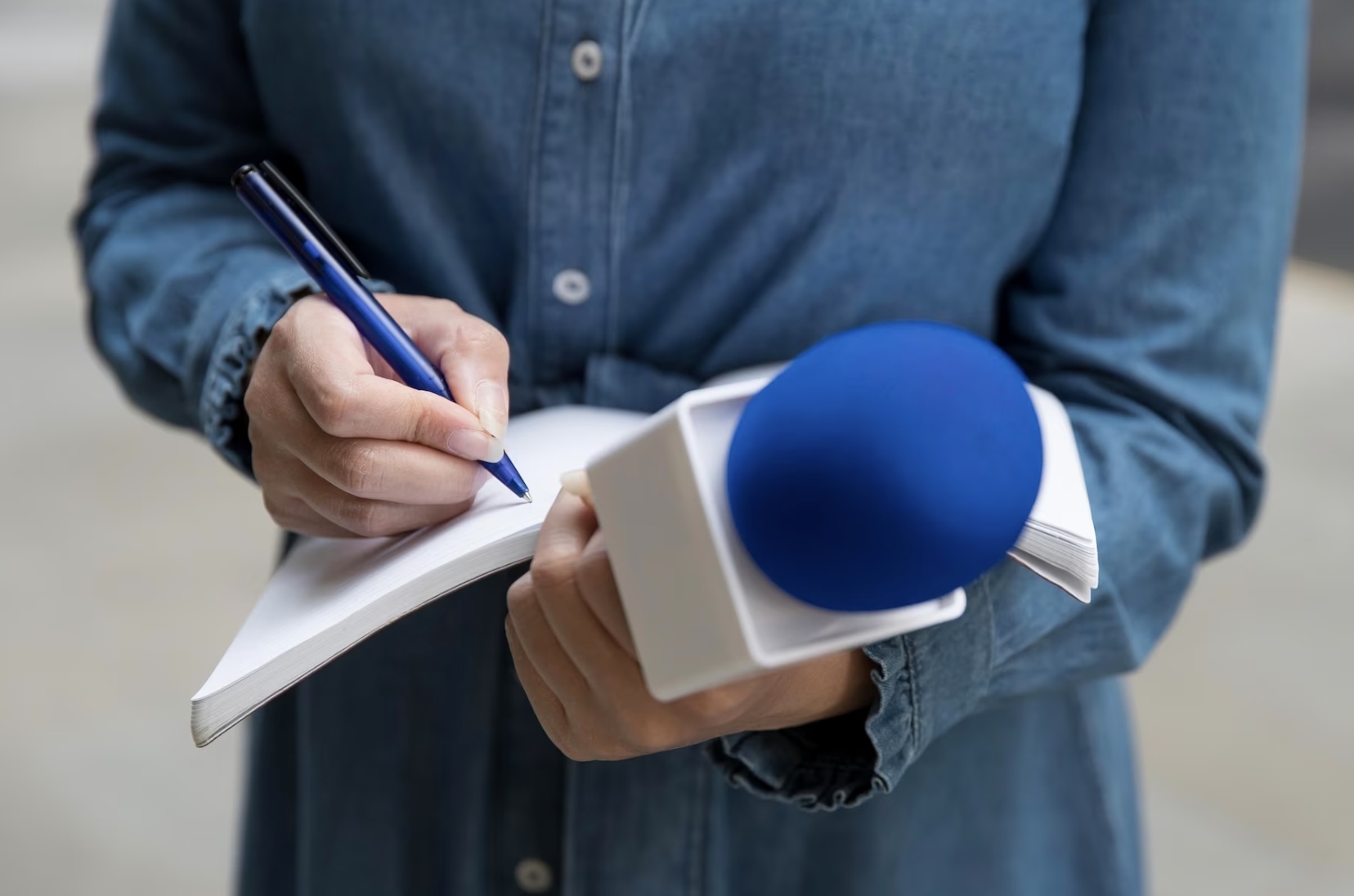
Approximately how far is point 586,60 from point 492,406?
13 cm

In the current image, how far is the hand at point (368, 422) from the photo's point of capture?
0.28 m

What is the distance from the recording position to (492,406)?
285 mm

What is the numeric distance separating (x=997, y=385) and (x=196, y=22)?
0.33m

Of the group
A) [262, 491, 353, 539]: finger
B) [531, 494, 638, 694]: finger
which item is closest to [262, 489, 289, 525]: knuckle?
[262, 491, 353, 539]: finger

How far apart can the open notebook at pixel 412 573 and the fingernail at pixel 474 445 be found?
0.05 ft

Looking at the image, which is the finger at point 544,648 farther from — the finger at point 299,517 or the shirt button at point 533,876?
the shirt button at point 533,876

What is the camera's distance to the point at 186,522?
142 cm

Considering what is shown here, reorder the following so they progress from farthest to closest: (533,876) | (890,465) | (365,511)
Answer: (533,876) → (365,511) → (890,465)

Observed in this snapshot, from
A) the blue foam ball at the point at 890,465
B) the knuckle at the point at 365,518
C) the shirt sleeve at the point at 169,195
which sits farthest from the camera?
the shirt sleeve at the point at 169,195

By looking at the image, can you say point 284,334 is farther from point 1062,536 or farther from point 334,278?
point 1062,536

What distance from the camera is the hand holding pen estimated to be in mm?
277

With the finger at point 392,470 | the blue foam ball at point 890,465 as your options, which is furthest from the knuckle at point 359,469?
the blue foam ball at point 890,465

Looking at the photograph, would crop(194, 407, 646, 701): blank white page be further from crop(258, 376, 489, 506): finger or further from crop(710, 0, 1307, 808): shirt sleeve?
crop(710, 0, 1307, 808): shirt sleeve

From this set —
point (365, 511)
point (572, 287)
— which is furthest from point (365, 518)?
point (572, 287)
